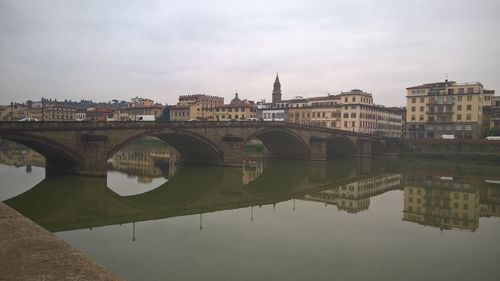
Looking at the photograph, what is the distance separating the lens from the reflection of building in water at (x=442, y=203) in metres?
24.2

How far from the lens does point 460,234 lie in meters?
20.9

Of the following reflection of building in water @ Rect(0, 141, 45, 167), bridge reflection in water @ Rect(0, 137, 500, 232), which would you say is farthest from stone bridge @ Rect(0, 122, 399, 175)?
reflection of building in water @ Rect(0, 141, 45, 167)

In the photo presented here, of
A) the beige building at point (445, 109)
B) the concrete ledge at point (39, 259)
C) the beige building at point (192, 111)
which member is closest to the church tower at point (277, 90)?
the beige building at point (192, 111)

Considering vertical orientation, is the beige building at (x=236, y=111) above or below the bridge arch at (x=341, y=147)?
above

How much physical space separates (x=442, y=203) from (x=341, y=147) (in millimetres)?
50215

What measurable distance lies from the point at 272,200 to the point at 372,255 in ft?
47.6

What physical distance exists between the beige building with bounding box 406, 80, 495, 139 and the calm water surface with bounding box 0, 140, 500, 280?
45.9 metres

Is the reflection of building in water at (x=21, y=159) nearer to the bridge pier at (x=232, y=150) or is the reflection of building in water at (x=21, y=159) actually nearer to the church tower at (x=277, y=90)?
the bridge pier at (x=232, y=150)

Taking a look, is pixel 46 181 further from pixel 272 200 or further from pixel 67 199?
pixel 272 200

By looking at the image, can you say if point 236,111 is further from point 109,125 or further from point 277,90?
point 109,125

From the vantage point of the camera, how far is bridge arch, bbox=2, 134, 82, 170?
3322 centimetres

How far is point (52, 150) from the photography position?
3569 cm

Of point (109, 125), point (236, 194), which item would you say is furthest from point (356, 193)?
point (109, 125)

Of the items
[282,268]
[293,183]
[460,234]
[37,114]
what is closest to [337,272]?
[282,268]
